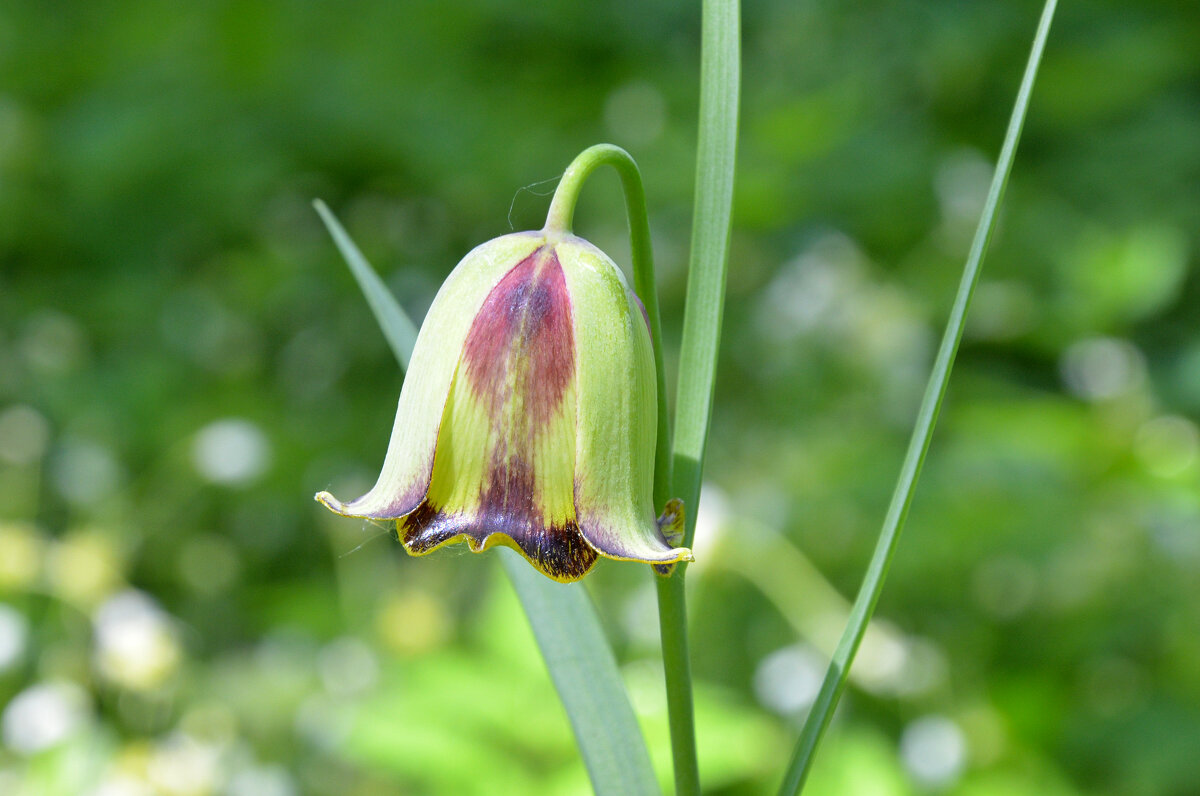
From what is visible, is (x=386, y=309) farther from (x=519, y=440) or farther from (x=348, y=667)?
(x=348, y=667)

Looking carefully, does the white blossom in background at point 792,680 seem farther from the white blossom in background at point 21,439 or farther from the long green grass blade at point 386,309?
the white blossom in background at point 21,439

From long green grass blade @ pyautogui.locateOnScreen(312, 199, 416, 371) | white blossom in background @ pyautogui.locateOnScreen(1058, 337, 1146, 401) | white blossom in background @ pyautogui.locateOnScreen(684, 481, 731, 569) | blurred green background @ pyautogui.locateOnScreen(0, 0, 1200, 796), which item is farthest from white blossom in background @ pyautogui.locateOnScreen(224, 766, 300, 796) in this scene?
white blossom in background @ pyautogui.locateOnScreen(1058, 337, 1146, 401)

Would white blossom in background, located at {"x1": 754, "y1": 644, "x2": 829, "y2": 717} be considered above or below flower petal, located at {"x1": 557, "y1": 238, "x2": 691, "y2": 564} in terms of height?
below

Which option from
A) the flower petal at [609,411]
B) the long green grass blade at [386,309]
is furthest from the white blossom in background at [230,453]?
the flower petal at [609,411]

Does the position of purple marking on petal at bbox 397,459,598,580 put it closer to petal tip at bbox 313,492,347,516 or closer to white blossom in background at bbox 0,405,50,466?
petal tip at bbox 313,492,347,516

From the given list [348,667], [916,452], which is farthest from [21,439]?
[916,452]
